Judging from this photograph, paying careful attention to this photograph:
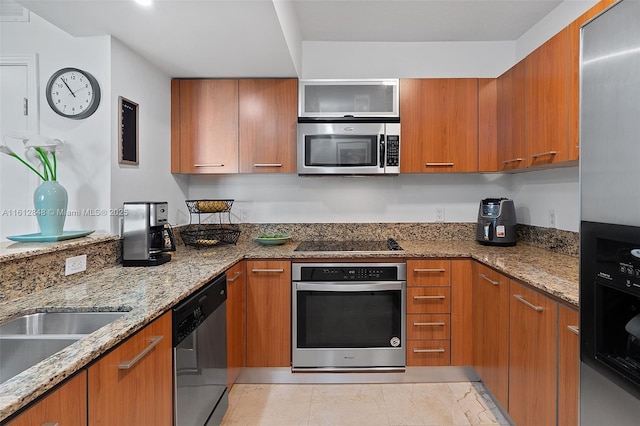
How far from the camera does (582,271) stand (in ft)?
3.41

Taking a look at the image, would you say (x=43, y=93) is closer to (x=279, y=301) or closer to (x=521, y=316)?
(x=279, y=301)

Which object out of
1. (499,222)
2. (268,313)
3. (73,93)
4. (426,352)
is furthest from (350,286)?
(73,93)

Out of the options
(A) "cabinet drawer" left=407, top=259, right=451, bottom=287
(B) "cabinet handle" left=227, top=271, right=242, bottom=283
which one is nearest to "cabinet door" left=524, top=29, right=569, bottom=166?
(A) "cabinet drawer" left=407, top=259, right=451, bottom=287

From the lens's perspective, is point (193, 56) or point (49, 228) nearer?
point (49, 228)

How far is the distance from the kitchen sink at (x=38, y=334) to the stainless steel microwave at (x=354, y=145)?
1.74 metres

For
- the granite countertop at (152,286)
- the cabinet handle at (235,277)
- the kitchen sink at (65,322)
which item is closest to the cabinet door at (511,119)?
the granite countertop at (152,286)

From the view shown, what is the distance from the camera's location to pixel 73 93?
2.00 m

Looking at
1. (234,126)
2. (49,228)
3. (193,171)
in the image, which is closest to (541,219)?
(234,126)

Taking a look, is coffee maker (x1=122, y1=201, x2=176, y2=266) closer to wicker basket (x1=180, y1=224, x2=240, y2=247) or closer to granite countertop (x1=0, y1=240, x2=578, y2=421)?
granite countertop (x1=0, y1=240, x2=578, y2=421)

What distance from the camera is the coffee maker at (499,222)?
2.65 metres

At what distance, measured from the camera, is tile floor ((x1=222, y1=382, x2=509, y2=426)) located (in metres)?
2.08

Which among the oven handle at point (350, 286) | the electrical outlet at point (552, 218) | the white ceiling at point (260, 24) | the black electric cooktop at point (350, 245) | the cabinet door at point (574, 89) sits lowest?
the oven handle at point (350, 286)

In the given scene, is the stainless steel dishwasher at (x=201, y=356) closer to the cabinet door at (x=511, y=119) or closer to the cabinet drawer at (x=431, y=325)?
the cabinet drawer at (x=431, y=325)

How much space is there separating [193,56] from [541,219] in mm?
2603
